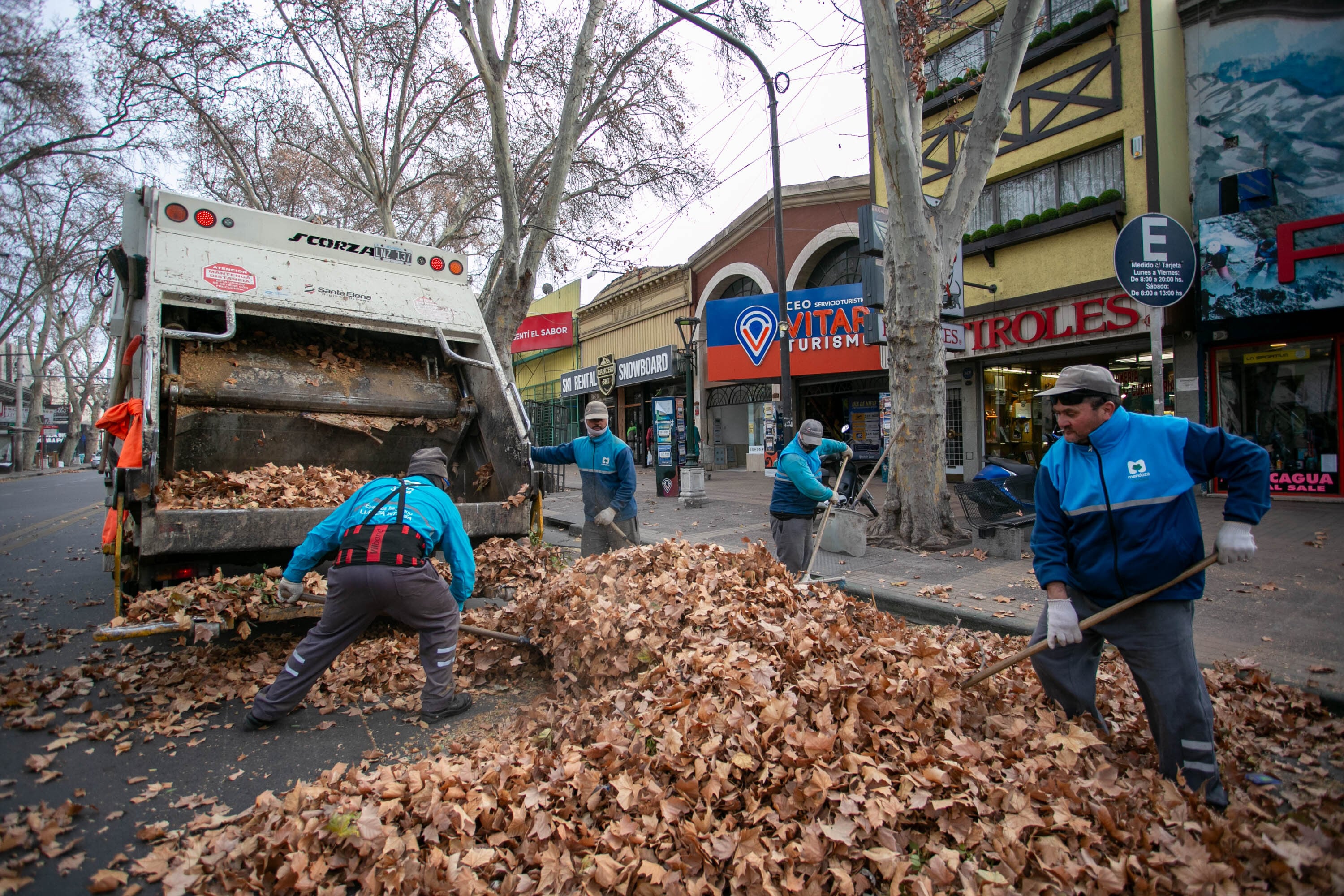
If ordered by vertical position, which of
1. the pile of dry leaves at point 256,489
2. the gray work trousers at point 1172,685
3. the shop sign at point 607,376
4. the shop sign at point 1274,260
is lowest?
the gray work trousers at point 1172,685

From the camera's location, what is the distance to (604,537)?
6121 millimetres

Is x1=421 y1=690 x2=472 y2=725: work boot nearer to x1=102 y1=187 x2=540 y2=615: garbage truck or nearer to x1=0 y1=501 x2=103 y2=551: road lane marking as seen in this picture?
x1=102 y1=187 x2=540 y2=615: garbage truck

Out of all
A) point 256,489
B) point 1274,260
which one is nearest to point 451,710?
point 256,489

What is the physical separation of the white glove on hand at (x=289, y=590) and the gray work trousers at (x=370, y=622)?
258 mm

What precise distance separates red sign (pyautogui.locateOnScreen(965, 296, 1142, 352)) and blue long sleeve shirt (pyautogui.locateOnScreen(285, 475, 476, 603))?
1202 cm

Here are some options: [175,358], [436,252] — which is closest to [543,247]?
[436,252]

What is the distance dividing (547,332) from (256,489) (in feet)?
82.5

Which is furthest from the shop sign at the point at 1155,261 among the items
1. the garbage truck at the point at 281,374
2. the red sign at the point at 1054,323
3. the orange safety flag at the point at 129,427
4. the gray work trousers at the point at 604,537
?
the orange safety flag at the point at 129,427

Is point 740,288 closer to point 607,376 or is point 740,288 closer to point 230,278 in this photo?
point 607,376

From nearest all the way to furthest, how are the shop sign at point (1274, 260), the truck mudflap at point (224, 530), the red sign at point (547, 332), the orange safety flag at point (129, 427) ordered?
the truck mudflap at point (224, 530) → the orange safety flag at point (129, 427) → the shop sign at point (1274, 260) → the red sign at point (547, 332)

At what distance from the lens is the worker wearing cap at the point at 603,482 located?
19.7 ft

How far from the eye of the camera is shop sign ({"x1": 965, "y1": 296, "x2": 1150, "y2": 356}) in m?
11.7

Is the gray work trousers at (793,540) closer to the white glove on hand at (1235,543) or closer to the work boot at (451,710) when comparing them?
the work boot at (451,710)

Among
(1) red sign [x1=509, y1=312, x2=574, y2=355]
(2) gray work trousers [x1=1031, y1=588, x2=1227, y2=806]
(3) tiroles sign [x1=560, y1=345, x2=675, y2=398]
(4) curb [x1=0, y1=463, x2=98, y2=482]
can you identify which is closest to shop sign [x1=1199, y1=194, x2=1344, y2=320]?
(2) gray work trousers [x1=1031, y1=588, x2=1227, y2=806]
